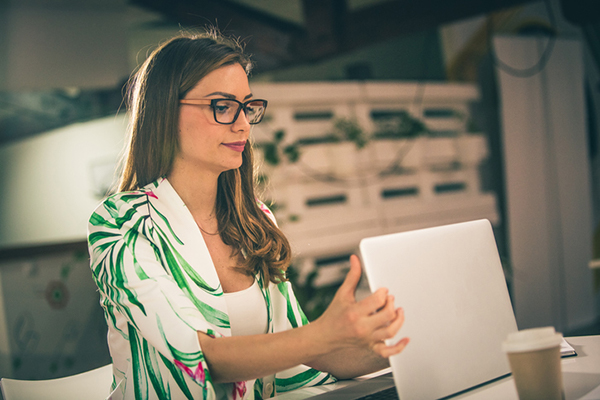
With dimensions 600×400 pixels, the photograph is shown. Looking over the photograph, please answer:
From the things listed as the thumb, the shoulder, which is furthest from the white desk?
the shoulder

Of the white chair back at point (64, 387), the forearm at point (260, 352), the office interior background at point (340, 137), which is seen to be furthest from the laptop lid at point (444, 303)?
the office interior background at point (340, 137)

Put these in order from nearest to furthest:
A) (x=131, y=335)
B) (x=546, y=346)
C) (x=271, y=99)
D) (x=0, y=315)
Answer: (x=546, y=346) < (x=131, y=335) < (x=0, y=315) < (x=271, y=99)

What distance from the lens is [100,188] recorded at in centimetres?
357

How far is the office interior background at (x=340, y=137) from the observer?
3.38 meters

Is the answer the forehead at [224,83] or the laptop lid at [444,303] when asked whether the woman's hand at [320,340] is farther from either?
the forehead at [224,83]

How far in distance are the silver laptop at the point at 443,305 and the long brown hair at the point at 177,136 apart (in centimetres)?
49

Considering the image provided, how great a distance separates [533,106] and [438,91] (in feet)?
2.51

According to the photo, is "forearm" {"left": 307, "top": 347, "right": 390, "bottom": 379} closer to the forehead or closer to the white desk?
the white desk

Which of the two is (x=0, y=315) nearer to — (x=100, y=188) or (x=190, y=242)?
(x=100, y=188)

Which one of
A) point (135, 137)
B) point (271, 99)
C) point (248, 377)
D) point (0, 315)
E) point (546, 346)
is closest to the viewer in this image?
point (546, 346)

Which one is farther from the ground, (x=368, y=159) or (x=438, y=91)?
(x=438, y=91)

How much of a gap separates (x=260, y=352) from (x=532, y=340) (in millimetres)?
445

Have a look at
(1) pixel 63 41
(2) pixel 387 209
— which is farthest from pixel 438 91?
(1) pixel 63 41

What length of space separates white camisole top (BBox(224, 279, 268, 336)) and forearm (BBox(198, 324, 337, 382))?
283mm
